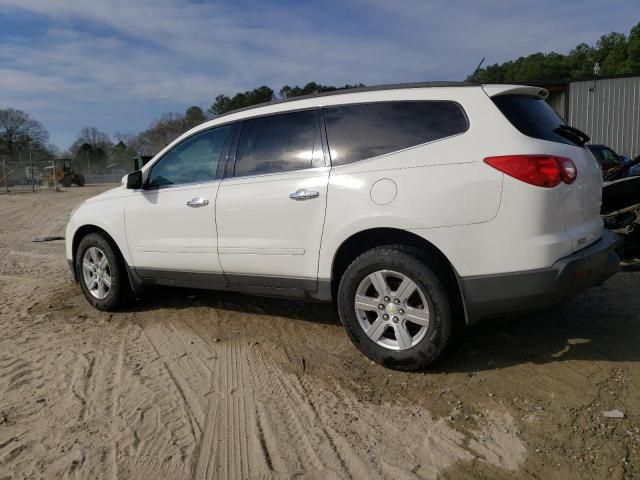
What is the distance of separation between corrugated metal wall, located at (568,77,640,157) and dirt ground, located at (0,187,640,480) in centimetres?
2254

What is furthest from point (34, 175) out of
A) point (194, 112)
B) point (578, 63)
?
point (578, 63)

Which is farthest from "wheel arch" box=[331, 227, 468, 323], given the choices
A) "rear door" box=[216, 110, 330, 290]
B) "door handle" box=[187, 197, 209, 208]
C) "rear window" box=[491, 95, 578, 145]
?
"door handle" box=[187, 197, 209, 208]

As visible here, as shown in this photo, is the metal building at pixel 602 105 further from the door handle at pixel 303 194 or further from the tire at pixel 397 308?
the tire at pixel 397 308

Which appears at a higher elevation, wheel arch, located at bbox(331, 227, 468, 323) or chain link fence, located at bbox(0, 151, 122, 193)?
chain link fence, located at bbox(0, 151, 122, 193)

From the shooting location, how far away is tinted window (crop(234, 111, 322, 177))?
4012 mm

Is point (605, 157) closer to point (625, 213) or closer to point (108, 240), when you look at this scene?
point (625, 213)

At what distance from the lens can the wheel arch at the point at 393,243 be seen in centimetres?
345

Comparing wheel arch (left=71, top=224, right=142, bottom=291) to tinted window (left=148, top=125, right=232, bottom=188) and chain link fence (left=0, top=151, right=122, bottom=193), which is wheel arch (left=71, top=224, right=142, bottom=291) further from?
chain link fence (left=0, top=151, right=122, bottom=193)

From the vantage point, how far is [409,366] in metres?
3.56

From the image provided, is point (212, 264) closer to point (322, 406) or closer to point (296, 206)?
point (296, 206)

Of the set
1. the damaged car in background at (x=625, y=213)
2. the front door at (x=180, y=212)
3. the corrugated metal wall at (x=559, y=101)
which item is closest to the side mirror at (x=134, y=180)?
the front door at (x=180, y=212)

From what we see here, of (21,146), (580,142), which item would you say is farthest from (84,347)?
(21,146)

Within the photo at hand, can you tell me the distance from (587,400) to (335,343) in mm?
1871

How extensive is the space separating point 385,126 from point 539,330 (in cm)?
211
